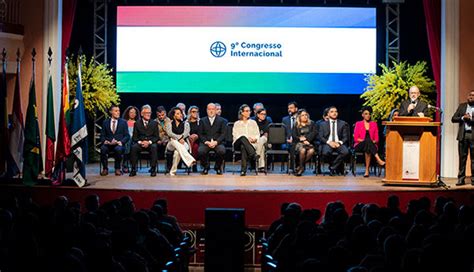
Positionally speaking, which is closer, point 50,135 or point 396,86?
point 50,135

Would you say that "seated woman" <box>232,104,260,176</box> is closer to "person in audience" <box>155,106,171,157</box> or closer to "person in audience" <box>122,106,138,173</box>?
"person in audience" <box>155,106,171,157</box>

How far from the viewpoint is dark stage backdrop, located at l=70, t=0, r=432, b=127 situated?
1574 cm

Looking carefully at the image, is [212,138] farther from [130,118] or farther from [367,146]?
[367,146]

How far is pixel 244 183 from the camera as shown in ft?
36.7

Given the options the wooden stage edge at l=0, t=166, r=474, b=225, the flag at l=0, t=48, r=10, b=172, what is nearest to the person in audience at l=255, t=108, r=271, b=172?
the wooden stage edge at l=0, t=166, r=474, b=225

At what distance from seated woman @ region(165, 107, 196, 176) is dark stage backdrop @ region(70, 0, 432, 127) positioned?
3.29 m

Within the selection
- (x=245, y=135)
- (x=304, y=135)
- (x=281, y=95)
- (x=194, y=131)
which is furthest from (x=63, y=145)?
(x=281, y=95)

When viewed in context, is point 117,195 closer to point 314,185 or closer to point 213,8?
point 314,185

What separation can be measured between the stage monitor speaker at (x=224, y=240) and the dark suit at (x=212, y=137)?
4.72 m

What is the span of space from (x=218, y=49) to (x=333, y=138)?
377 cm

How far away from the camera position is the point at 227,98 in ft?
53.6

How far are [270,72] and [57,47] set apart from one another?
14.7ft

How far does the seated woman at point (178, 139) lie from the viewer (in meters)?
12.7

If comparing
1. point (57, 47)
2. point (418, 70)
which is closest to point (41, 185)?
point (57, 47)
